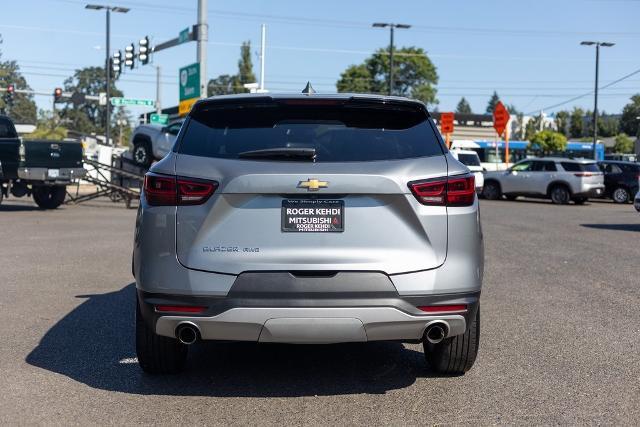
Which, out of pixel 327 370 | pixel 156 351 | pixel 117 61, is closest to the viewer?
pixel 156 351

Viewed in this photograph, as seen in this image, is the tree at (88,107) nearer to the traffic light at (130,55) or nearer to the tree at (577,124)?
the tree at (577,124)

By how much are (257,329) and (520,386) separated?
1.79 metres

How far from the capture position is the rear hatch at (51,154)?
20.9 m

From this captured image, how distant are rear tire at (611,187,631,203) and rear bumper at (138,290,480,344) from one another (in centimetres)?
2865

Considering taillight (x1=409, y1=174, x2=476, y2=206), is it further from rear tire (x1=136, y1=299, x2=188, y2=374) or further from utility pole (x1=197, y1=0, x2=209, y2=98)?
utility pole (x1=197, y1=0, x2=209, y2=98)

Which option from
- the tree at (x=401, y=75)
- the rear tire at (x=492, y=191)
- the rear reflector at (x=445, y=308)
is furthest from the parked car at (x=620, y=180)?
the tree at (x=401, y=75)

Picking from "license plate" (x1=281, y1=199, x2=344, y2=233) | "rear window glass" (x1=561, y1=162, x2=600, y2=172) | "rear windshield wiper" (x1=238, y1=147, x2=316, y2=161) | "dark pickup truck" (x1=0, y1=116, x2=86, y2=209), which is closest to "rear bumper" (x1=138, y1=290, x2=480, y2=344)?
"license plate" (x1=281, y1=199, x2=344, y2=233)

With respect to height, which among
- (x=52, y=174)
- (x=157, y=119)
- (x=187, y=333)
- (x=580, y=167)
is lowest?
(x=187, y=333)

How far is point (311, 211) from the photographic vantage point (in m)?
4.62

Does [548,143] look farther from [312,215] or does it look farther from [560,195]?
[312,215]

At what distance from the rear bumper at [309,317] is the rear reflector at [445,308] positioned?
23 mm

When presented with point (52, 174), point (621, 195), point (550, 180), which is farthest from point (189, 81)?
point (621, 195)

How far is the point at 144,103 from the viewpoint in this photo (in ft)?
129

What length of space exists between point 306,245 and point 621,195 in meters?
29.2
